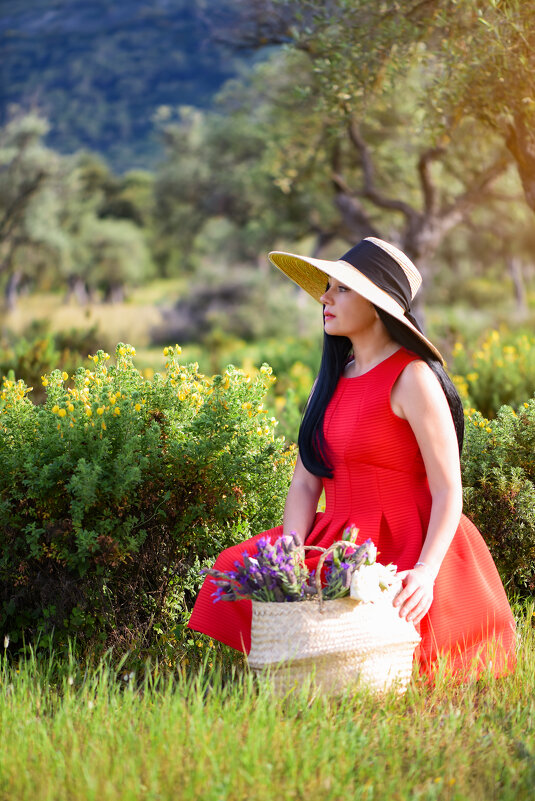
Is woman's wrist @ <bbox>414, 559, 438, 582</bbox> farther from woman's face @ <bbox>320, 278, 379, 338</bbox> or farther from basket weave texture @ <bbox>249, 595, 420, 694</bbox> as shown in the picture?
woman's face @ <bbox>320, 278, 379, 338</bbox>

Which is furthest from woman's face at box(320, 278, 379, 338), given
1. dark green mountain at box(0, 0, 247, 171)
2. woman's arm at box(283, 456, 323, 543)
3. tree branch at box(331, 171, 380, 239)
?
dark green mountain at box(0, 0, 247, 171)

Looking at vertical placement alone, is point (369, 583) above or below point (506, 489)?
above

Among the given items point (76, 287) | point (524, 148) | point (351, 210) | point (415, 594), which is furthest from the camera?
point (76, 287)

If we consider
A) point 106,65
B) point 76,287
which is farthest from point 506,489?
point 106,65

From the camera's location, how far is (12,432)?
3.25m

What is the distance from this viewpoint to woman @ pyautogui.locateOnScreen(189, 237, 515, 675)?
102 inches

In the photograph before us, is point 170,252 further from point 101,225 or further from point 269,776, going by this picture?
point 269,776

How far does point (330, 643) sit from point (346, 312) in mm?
1180

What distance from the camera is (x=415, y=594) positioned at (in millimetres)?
2402

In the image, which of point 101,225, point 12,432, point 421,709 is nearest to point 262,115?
point 12,432

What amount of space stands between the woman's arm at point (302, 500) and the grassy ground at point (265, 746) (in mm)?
681

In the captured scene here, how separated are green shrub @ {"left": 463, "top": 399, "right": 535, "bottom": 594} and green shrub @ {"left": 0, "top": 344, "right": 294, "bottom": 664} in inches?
36.1

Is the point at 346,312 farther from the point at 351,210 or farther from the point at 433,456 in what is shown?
the point at 351,210

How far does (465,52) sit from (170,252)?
4702 cm
